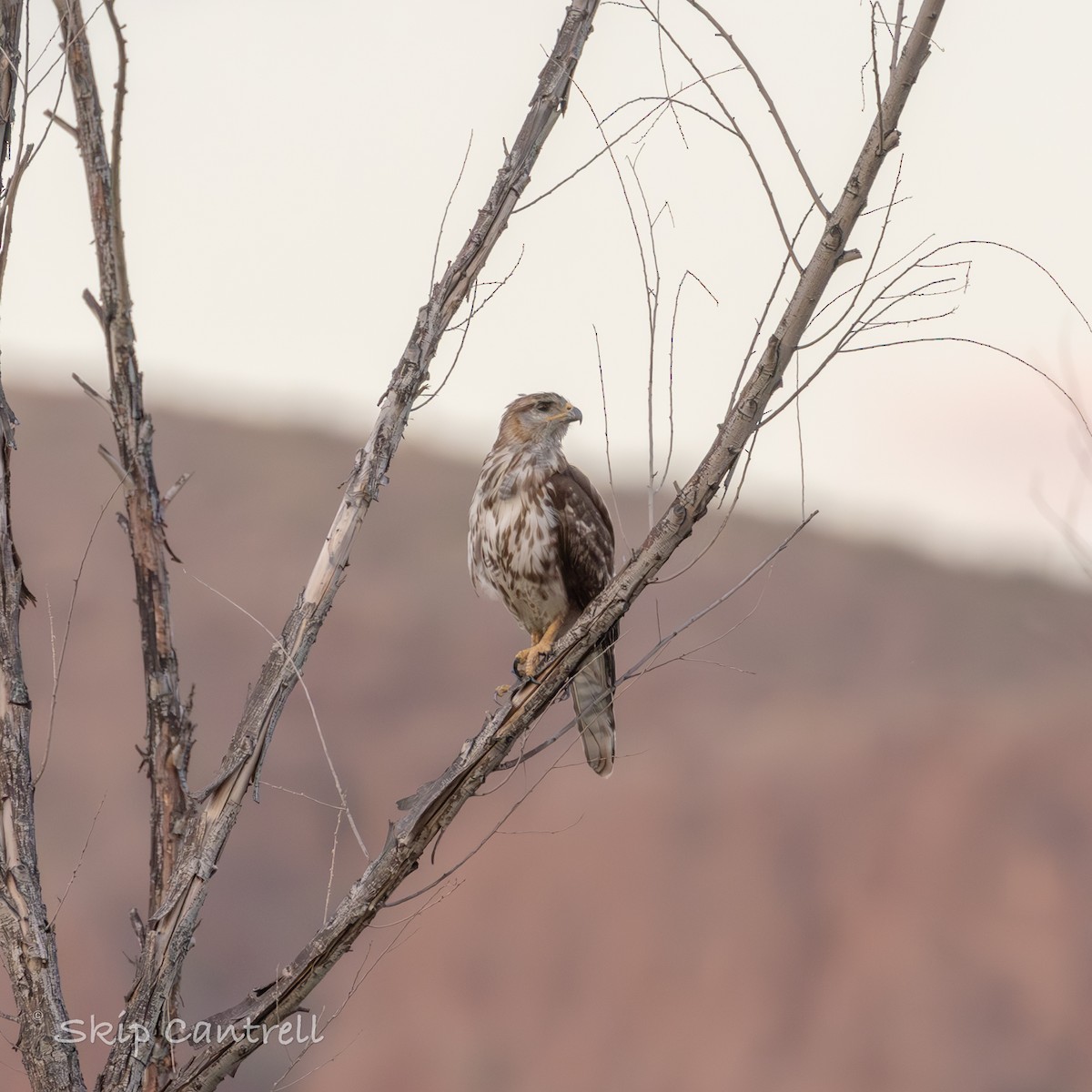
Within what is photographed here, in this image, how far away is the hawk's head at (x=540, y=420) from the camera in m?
6.70

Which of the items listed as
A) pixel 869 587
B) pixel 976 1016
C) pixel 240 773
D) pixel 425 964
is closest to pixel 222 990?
pixel 425 964

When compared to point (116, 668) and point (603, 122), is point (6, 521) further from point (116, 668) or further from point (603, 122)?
point (116, 668)

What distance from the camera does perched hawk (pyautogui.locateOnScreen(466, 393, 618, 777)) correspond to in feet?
21.3

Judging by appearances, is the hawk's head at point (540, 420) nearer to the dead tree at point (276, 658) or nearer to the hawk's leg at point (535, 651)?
the hawk's leg at point (535, 651)

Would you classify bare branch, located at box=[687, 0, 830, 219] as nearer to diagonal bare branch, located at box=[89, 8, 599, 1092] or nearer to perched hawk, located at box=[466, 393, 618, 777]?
diagonal bare branch, located at box=[89, 8, 599, 1092]

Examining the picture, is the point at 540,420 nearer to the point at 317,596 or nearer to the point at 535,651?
the point at 535,651

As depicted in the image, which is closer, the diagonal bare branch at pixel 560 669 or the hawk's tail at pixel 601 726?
the diagonal bare branch at pixel 560 669

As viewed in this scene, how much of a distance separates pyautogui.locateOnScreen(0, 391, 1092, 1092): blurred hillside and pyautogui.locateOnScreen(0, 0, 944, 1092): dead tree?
12.4 m

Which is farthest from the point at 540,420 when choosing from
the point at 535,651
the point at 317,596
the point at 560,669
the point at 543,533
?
the point at 560,669

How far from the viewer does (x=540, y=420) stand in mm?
6707

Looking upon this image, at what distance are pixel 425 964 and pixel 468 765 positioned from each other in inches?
768

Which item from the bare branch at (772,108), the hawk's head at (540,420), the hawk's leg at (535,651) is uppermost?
the bare branch at (772,108)

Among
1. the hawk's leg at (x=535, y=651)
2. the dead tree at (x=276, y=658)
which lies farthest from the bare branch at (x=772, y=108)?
the hawk's leg at (x=535, y=651)

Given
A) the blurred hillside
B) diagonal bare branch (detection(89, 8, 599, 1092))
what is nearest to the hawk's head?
diagonal bare branch (detection(89, 8, 599, 1092))
